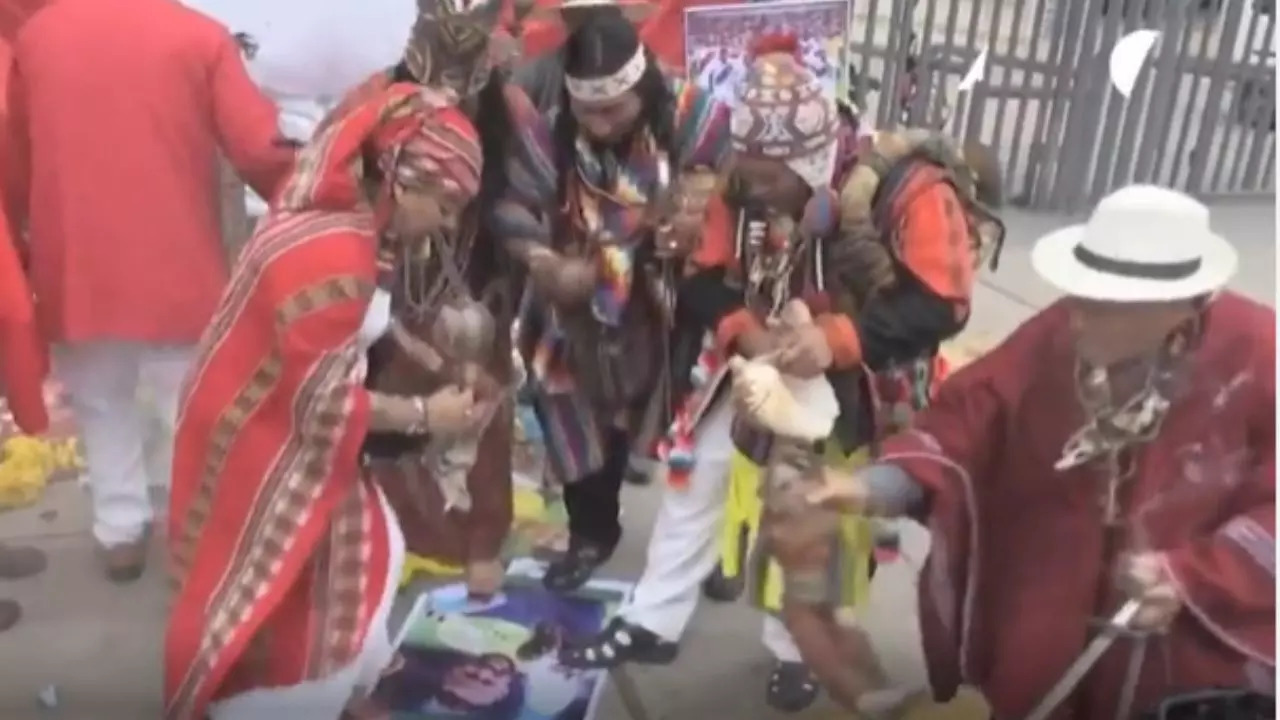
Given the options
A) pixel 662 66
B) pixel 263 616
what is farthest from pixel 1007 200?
pixel 263 616

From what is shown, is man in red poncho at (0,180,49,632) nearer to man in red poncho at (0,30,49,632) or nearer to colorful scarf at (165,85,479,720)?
man in red poncho at (0,30,49,632)

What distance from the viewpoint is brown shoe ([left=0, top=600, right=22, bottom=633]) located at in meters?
2.85

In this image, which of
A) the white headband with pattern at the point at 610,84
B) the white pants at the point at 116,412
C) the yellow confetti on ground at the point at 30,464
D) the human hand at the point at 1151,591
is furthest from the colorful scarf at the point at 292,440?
the yellow confetti on ground at the point at 30,464

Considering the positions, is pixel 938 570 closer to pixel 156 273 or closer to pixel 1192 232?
pixel 1192 232

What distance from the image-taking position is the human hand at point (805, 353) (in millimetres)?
2205

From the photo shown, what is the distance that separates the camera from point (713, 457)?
251 cm

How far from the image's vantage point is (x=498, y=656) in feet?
9.04

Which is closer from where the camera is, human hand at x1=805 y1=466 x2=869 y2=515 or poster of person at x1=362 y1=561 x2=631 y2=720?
human hand at x1=805 y1=466 x2=869 y2=515

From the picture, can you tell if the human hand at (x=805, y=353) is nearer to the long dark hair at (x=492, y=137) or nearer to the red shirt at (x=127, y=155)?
the long dark hair at (x=492, y=137)

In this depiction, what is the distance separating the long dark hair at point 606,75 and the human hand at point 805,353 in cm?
47

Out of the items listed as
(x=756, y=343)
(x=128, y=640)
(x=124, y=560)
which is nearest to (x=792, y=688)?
(x=756, y=343)

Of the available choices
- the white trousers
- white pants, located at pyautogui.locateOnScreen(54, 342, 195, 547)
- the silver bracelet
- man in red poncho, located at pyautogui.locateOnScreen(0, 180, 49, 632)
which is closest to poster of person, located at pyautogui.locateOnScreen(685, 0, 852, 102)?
the white trousers

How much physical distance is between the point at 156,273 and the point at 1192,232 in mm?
1778

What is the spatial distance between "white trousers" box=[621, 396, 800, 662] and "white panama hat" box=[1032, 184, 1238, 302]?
0.82m
